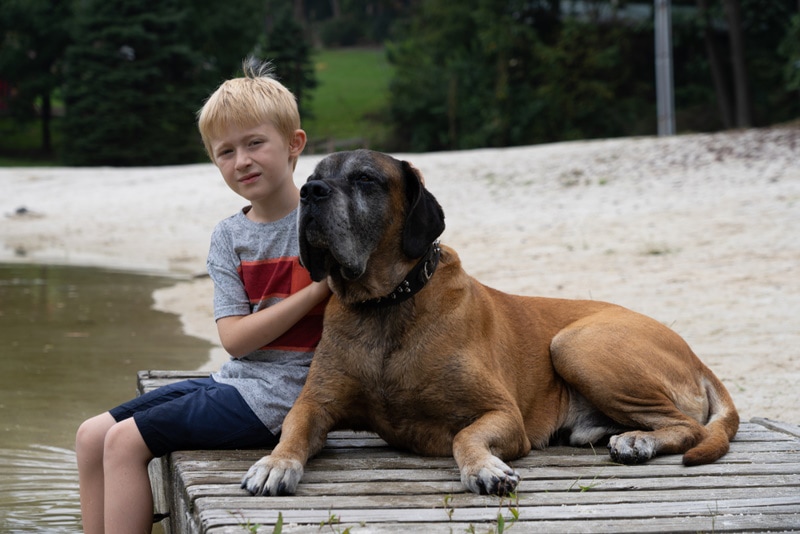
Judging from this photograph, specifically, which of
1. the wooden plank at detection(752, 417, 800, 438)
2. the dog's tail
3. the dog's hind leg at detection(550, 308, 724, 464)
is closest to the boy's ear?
Result: the dog's hind leg at detection(550, 308, 724, 464)

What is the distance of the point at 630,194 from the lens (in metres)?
13.8

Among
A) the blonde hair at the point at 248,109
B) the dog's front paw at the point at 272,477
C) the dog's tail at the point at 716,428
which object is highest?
the blonde hair at the point at 248,109

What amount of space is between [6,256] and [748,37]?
2290cm

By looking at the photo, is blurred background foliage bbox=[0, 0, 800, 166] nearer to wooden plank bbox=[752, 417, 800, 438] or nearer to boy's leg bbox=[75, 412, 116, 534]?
wooden plank bbox=[752, 417, 800, 438]

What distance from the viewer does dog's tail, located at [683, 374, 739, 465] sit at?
3.70 metres

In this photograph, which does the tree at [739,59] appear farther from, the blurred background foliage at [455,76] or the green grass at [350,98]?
the green grass at [350,98]

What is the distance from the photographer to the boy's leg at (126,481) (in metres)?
3.53

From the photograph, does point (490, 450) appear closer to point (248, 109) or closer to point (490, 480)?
point (490, 480)

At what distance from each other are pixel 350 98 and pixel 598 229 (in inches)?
1442

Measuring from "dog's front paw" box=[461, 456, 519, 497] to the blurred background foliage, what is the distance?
24.5 metres

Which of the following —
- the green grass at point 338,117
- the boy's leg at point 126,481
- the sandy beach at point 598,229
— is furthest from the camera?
the green grass at point 338,117

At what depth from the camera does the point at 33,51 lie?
3653 cm

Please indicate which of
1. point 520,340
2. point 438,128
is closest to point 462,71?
point 438,128

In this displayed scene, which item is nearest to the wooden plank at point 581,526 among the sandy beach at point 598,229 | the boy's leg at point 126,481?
the boy's leg at point 126,481
